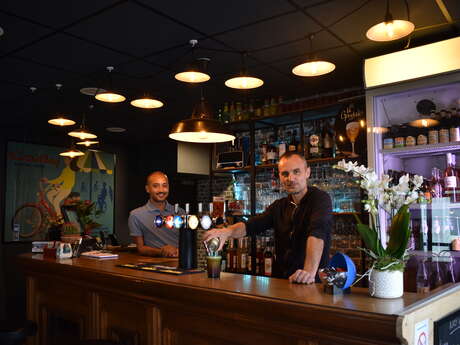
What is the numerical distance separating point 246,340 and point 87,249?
7.93ft

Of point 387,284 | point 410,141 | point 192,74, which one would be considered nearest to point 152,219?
point 192,74

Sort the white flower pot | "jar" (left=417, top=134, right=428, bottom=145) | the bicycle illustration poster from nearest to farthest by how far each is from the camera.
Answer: the white flower pot < "jar" (left=417, top=134, right=428, bottom=145) < the bicycle illustration poster

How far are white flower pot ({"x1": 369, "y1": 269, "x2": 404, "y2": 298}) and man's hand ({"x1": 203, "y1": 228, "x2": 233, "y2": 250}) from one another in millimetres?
969

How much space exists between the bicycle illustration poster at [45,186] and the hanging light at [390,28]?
6.19 metres

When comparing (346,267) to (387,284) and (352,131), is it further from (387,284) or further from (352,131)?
(352,131)

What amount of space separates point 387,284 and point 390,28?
1.70m

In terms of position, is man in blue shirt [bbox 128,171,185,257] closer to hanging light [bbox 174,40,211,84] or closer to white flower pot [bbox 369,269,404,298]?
hanging light [bbox 174,40,211,84]

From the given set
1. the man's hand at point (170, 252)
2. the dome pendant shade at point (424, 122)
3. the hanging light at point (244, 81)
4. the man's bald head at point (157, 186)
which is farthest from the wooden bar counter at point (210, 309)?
the dome pendant shade at point (424, 122)

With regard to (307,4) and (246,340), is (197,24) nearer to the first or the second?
(307,4)

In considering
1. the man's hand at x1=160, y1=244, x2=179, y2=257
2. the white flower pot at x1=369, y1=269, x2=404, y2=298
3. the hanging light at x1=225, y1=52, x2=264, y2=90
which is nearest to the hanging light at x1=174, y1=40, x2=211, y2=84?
the hanging light at x1=225, y1=52, x2=264, y2=90

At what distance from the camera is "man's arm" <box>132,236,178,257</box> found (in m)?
3.49

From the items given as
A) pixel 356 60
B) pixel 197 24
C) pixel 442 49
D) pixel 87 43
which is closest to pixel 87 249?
pixel 87 43

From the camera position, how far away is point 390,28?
271 cm

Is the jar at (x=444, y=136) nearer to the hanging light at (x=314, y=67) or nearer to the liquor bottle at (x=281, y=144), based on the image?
the hanging light at (x=314, y=67)
